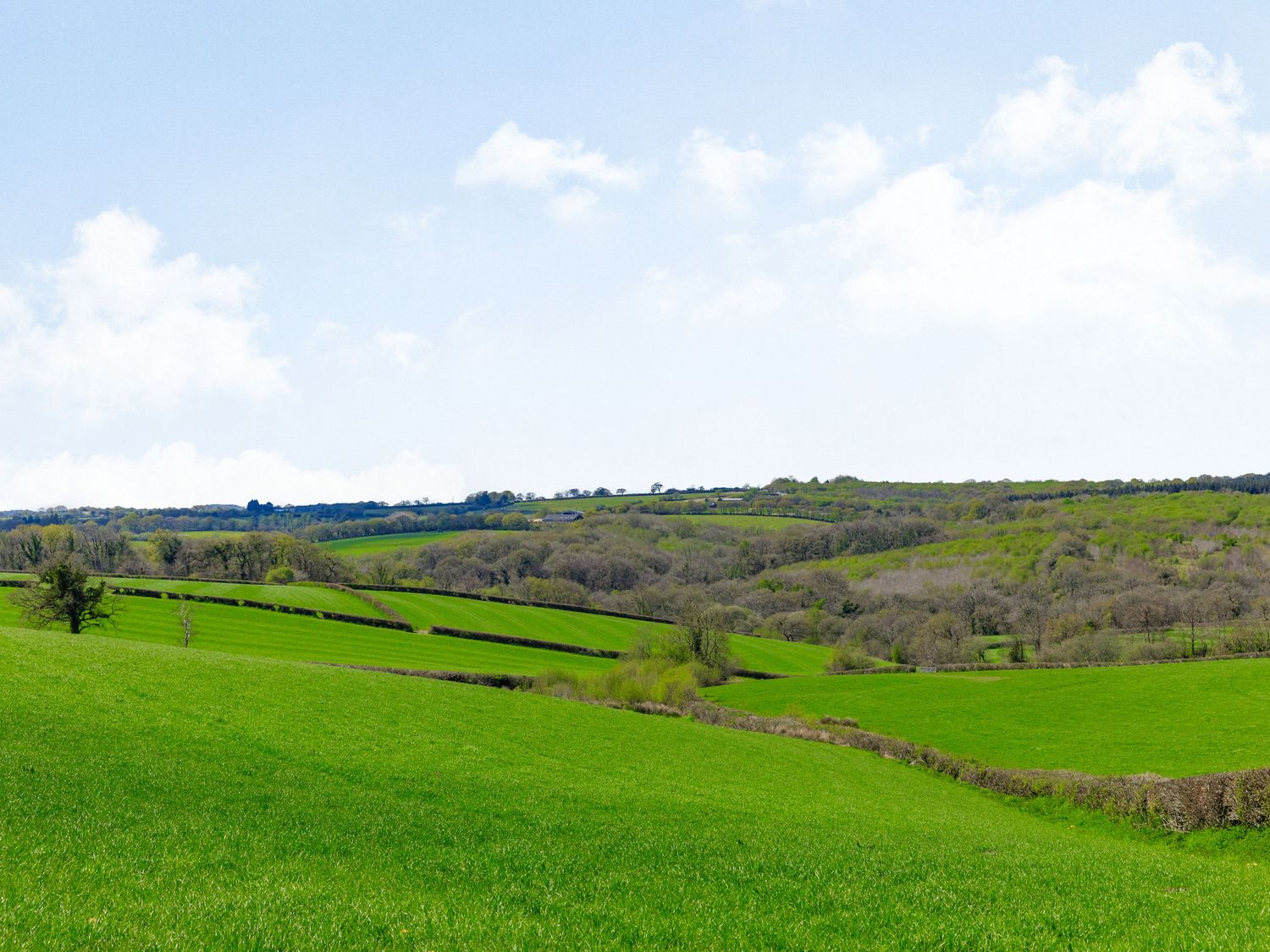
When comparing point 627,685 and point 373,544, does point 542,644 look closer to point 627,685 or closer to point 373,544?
point 627,685

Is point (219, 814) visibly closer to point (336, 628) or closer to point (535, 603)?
point (336, 628)

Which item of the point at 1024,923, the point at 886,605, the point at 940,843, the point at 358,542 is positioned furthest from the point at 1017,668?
the point at 358,542

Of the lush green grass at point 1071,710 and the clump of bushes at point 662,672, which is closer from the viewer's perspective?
the lush green grass at point 1071,710

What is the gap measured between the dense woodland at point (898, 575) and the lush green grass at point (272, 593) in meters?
20.6

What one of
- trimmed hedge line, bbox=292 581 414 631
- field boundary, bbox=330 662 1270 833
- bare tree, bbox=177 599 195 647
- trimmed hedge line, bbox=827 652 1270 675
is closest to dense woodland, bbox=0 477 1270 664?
trimmed hedge line, bbox=827 652 1270 675

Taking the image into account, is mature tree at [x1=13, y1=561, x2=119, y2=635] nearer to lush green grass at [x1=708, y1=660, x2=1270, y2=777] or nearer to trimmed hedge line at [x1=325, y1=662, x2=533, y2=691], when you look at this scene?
trimmed hedge line at [x1=325, y1=662, x2=533, y2=691]

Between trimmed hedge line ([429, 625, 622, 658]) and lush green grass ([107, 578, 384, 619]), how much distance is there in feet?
31.7

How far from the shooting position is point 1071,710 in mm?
61688

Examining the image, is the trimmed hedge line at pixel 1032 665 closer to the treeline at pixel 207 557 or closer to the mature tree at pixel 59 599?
the mature tree at pixel 59 599

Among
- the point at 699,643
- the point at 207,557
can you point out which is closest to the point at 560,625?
the point at 699,643

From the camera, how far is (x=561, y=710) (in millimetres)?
42750

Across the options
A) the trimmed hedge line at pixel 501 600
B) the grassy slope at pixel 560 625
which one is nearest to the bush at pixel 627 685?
the grassy slope at pixel 560 625

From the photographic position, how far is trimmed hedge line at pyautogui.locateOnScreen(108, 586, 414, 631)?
87.3 metres

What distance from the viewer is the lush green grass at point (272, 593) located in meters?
92.6
